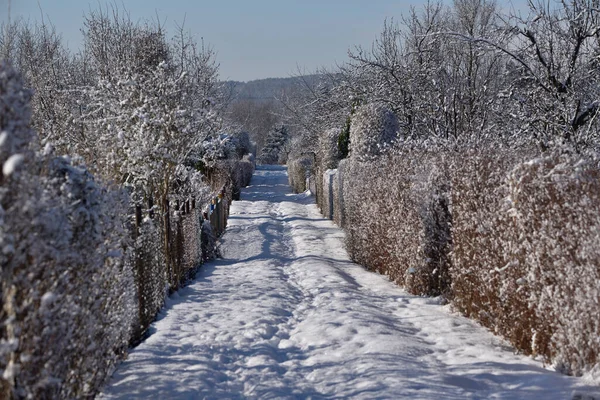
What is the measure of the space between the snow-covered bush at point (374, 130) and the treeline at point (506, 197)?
0.10ft

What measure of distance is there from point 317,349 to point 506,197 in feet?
7.24

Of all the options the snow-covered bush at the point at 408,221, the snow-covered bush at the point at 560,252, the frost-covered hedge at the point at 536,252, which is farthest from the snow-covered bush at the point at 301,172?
the snow-covered bush at the point at 560,252

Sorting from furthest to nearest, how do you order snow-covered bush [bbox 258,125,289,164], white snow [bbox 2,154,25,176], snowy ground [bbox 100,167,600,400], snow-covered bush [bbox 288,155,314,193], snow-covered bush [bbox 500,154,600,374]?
snow-covered bush [bbox 258,125,289,164]
snow-covered bush [bbox 288,155,314,193]
snowy ground [bbox 100,167,600,400]
snow-covered bush [bbox 500,154,600,374]
white snow [bbox 2,154,25,176]

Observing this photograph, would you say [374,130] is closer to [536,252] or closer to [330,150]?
[330,150]

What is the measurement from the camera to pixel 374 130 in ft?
49.8

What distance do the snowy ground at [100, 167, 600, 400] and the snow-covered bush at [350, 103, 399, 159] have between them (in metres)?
5.20

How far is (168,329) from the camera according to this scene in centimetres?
672

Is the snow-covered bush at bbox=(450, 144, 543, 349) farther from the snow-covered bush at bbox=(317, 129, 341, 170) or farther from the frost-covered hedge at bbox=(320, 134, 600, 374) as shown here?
the snow-covered bush at bbox=(317, 129, 341, 170)

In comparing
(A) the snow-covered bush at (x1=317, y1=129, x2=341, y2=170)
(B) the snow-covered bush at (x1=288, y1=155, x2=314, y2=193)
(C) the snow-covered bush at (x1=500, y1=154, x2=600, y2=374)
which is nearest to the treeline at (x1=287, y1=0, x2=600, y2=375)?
(C) the snow-covered bush at (x1=500, y1=154, x2=600, y2=374)

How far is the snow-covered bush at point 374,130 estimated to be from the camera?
15.1 metres

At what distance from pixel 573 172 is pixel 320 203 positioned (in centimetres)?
1829

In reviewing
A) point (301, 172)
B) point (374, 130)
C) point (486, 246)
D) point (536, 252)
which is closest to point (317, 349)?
point (486, 246)

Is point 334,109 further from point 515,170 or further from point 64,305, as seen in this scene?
point 64,305

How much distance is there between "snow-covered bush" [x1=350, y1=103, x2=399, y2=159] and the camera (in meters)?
15.1
